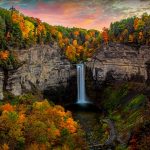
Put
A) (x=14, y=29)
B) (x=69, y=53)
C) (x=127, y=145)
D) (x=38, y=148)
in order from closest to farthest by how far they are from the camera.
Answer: (x=38, y=148), (x=127, y=145), (x=14, y=29), (x=69, y=53)

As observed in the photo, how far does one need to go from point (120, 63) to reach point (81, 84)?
9.72 meters

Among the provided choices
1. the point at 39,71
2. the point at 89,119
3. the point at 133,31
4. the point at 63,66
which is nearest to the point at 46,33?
the point at 63,66

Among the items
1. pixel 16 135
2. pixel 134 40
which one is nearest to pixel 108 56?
pixel 134 40

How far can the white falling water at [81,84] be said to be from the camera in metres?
92.0

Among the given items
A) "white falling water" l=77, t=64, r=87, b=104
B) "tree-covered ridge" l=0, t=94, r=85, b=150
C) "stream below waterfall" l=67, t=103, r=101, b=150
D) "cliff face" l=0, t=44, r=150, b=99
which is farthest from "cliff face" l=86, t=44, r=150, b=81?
"tree-covered ridge" l=0, t=94, r=85, b=150

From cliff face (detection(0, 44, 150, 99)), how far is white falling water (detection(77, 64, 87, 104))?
3.90ft

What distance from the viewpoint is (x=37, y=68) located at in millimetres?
85125

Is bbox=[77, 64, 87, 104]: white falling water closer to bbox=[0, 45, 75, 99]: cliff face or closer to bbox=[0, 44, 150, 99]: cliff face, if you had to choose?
bbox=[0, 44, 150, 99]: cliff face

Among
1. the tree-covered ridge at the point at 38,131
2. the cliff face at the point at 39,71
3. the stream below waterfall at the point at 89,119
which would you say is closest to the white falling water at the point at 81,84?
the cliff face at the point at 39,71

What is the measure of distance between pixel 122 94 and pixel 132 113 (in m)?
14.1

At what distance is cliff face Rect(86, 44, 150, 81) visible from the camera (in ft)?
279

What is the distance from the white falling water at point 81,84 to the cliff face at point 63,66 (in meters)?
1.19

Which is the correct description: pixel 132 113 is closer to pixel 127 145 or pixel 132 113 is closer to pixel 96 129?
pixel 96 129

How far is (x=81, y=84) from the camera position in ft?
305
